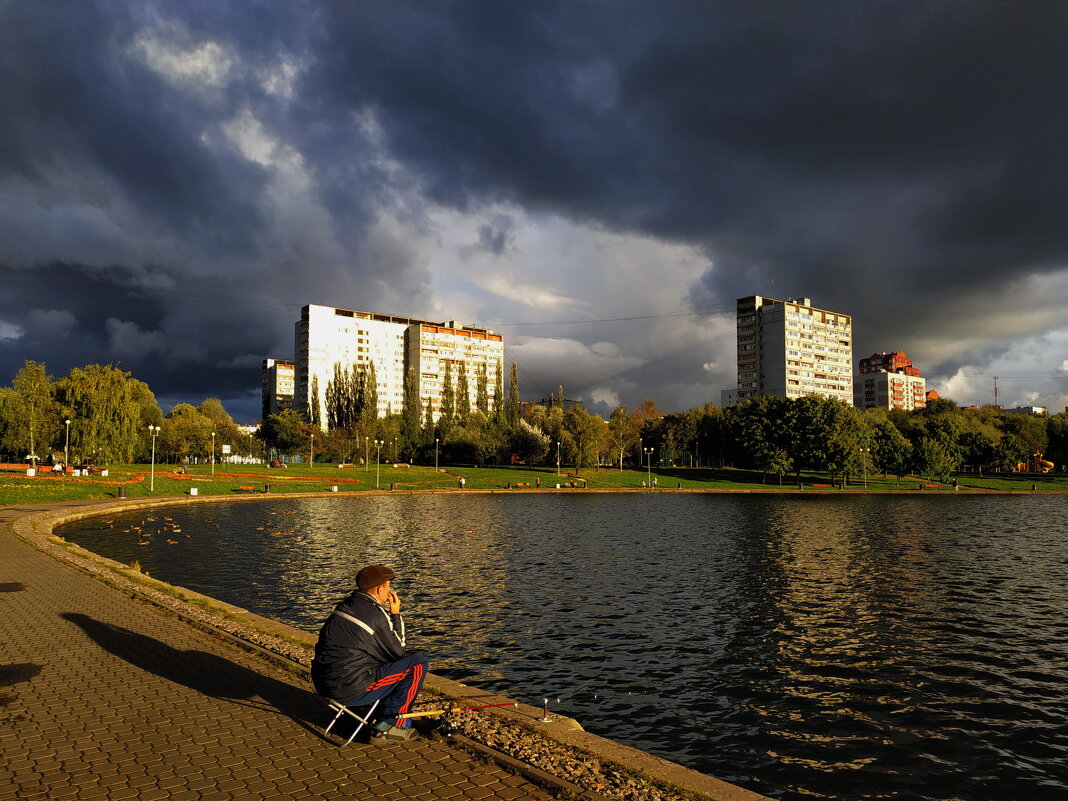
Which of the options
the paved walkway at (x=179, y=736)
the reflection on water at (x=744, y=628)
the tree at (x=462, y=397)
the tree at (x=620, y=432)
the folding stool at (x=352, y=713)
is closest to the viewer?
the paved walkway at (x=179, y=736)

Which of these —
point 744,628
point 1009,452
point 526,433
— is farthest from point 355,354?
point 744,628

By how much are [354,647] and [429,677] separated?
10.4ft

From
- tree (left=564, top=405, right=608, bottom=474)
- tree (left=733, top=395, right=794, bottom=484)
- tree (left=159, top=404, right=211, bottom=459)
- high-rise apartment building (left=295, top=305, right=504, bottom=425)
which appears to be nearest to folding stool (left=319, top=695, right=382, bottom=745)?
tree (left=564, top=405, right=608, bottom=474)

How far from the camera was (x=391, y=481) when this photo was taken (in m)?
87.4

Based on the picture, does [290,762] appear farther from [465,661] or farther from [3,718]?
[465,661]

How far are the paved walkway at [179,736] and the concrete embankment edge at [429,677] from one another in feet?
3.69

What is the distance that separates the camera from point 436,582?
24.1 metres

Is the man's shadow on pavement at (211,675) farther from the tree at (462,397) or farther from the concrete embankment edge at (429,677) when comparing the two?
the tree at (462,397)

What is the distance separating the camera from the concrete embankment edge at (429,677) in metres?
7.59

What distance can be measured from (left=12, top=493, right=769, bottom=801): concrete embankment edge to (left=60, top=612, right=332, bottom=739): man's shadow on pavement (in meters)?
0.92

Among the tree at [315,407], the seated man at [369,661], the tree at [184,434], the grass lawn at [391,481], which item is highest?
the tree at [315,407]

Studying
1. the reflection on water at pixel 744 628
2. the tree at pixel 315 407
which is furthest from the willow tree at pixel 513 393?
the reflection on water at pixel 744 628

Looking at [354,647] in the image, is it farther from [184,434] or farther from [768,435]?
[184,434]

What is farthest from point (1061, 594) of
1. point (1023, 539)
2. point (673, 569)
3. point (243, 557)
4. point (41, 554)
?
point (41, 554)
